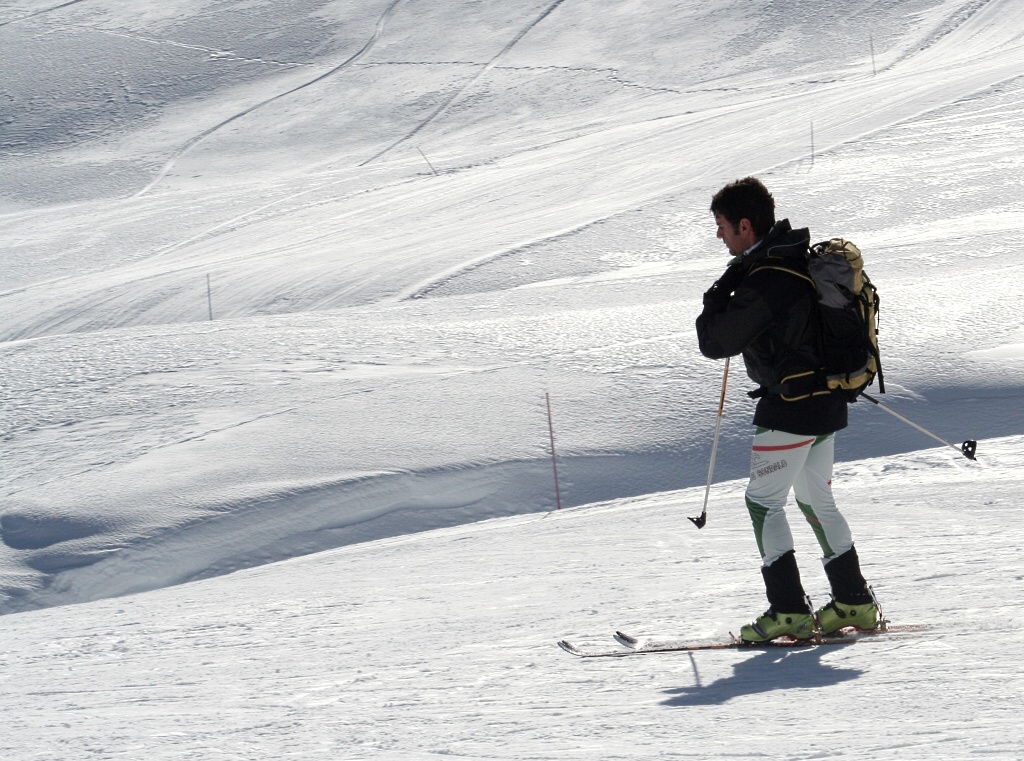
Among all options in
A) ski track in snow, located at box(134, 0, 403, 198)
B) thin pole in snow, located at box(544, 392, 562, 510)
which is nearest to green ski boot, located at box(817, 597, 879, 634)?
thin pole in snow, located at box(544, 392, 562, 510)

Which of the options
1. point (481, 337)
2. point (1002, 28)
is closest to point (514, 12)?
point (1002, 28)

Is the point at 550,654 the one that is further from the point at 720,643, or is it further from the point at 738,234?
the point at 738,234

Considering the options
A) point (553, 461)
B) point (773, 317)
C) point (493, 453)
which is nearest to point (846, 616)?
point (773, 317)

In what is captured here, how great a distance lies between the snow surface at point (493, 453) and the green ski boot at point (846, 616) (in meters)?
0.19

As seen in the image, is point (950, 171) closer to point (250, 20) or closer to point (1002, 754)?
point (1002, 754)

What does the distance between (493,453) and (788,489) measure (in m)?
3.35

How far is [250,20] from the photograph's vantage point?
27531mm

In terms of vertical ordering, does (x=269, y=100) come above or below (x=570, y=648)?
above

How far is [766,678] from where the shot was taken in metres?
3.31

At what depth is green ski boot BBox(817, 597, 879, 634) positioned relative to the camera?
3.60m

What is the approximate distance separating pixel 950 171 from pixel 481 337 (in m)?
6.61

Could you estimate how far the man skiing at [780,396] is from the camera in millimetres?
3270

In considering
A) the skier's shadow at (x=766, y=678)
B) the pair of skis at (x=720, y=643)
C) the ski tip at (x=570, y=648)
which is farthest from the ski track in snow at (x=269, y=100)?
the skier's shadow at (x=766, y=678)

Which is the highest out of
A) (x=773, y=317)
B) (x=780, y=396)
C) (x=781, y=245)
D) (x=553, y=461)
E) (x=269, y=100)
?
(x=269, y=100)
